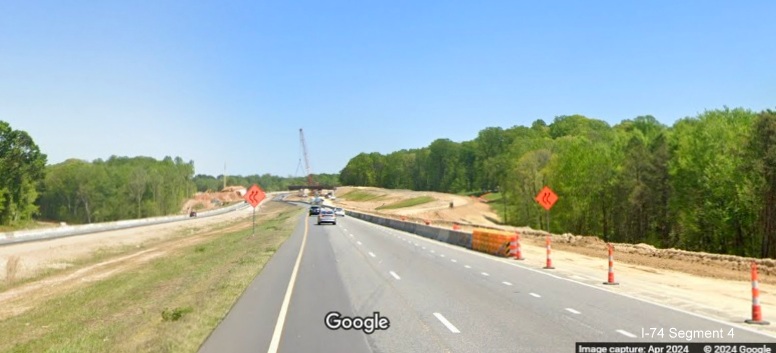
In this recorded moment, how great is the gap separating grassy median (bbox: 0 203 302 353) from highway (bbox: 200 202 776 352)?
605 millimetres

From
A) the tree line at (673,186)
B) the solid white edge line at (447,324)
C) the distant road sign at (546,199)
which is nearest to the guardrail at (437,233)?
the distant road sign at (546,199)

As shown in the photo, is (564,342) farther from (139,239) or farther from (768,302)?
(139,239)

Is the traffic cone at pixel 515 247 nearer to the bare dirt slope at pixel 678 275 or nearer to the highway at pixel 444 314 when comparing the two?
Answer: the bare dirt slope at pixel 678 275

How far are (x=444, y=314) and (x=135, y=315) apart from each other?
27.3 feet

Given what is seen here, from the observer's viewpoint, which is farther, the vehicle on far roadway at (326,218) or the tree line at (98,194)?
the tree line at (98,194)

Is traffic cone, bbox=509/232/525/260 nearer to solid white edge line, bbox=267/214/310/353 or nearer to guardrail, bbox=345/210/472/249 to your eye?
guardrail, bbox=345/210/472/249

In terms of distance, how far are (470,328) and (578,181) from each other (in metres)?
72.6

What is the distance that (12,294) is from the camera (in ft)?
96.8

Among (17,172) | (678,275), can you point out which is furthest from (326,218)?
(17,172)

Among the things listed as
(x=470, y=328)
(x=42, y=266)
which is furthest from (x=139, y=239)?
(x=470, y=328)

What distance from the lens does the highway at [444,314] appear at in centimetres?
1017

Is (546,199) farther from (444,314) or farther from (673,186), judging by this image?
(673,186)

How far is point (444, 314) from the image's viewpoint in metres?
13.1

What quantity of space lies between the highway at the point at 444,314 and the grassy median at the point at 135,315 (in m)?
0.61
